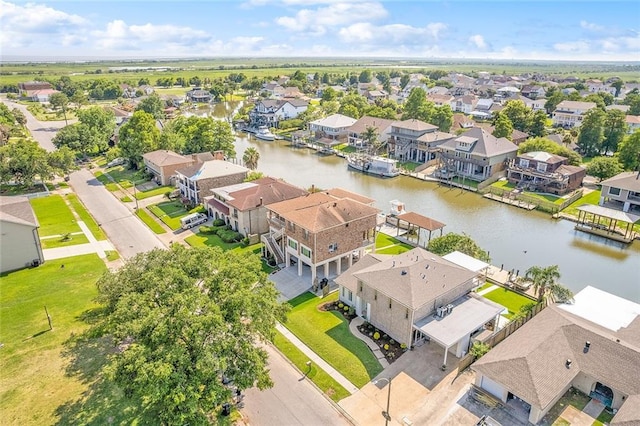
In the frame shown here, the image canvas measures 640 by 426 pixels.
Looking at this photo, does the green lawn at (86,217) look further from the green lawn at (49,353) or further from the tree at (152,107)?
the tree at (152,107)

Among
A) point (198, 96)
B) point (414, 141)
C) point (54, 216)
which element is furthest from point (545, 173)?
point (198, 96)

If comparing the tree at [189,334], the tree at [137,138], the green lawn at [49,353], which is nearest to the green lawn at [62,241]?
the green lawn at [49,353]

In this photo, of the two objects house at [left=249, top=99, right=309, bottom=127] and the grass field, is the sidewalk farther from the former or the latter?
house at [left=249, top=99, right=309, bottom=127]

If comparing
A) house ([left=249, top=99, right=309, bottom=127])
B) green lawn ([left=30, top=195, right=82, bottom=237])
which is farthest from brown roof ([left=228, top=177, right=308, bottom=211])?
house ([left=249, top=99, right=309, bottom=127])

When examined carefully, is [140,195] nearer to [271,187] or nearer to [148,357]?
[271,187]

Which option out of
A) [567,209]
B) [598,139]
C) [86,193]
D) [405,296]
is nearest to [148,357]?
[405,296]

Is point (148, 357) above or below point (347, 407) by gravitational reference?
above

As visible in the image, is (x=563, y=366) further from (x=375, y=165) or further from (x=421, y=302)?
(x=375, y=165)
